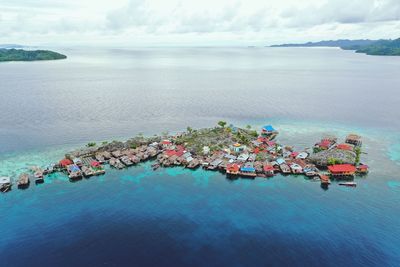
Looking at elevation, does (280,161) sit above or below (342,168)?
below

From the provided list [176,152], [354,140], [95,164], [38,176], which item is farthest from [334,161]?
[38,176]

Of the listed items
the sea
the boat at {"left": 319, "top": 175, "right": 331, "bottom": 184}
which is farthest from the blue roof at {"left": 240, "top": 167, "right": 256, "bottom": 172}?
the boat at {"left": 319, "top": 175, "right": 331, "bottom": 184}

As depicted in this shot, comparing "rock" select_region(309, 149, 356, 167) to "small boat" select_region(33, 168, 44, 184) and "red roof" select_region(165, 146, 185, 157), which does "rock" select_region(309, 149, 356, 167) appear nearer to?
"red roof" select_region(165, 146, 185, 157)

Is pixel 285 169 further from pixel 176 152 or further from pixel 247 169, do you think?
pixel 176 152

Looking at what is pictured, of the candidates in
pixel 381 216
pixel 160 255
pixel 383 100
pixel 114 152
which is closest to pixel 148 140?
pixel 114 152

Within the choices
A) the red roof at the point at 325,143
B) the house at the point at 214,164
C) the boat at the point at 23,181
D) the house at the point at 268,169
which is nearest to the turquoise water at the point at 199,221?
the boat at the point at 23,181

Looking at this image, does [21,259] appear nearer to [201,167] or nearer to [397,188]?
[201,167]

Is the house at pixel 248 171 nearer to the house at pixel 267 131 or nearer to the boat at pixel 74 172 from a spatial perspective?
the house at pixel 267 131

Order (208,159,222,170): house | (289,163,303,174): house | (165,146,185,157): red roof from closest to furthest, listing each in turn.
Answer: (289,163,303,174): house → (208,159,222,170): house → (165,146,185,157): red roof
